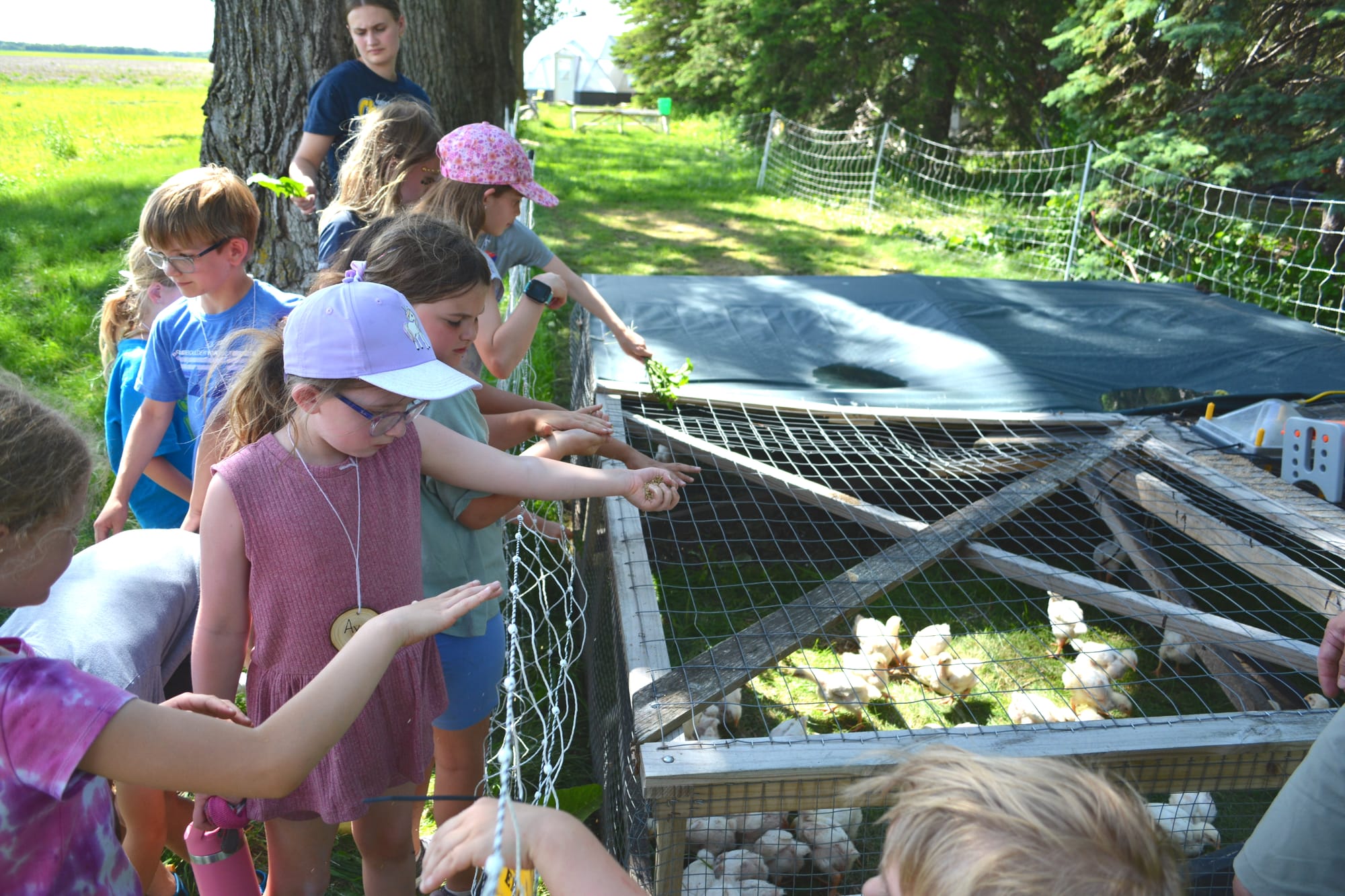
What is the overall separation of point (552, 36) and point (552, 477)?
118 feet

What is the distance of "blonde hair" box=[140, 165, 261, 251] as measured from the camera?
217 cm

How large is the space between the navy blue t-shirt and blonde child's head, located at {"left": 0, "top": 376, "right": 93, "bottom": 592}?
2.75 m

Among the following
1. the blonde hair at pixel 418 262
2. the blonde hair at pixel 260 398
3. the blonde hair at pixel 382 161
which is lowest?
the blonde hair at pixel 260 398

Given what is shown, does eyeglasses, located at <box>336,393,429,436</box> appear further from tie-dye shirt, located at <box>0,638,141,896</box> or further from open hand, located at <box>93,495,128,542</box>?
open hand, located at <box>93,495,128,542</box>

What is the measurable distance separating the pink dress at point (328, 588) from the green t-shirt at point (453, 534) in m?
0.16

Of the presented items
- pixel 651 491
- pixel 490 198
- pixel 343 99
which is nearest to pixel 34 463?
pixel 651 491

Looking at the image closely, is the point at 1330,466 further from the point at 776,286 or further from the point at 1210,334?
the point at 776,286

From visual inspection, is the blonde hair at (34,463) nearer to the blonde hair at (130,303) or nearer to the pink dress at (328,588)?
the pink dress at (328,588)

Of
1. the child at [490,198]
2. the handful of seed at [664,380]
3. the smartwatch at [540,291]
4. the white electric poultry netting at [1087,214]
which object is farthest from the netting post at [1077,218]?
the smartwatch at [540,291]

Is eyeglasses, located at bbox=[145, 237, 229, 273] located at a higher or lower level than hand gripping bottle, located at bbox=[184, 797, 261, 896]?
higher

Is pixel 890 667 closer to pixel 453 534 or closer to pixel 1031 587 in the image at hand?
pixel 1031 587

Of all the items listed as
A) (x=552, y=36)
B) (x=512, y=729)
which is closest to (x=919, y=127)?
(x=512, y=729)

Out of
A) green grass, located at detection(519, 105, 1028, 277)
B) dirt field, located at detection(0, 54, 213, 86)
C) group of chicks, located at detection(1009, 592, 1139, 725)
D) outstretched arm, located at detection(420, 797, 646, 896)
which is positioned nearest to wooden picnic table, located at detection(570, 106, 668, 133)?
green grass, located at detection(519, 105, 1028, 277)

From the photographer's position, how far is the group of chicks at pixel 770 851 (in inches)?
82.2
